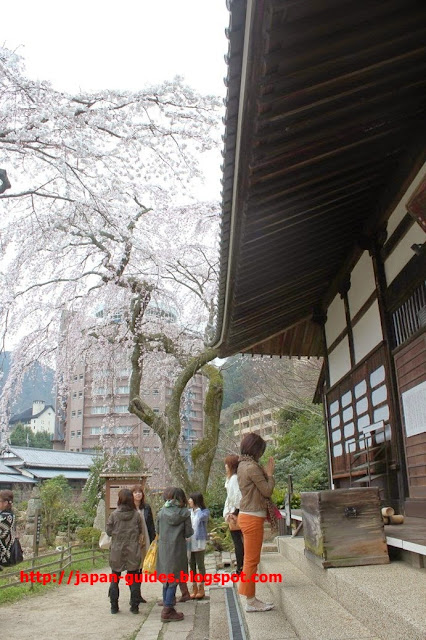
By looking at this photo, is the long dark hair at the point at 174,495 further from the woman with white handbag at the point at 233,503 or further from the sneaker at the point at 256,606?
the sneaker at the point at 256,606

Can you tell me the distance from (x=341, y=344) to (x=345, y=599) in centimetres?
429

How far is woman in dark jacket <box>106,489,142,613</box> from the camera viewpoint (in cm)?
545

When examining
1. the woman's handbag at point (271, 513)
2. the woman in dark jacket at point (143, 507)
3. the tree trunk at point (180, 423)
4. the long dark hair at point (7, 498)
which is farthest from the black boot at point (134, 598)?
the tree trunk at point (180, 423)

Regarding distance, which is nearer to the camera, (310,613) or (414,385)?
(310,613)

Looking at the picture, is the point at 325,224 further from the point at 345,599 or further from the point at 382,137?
the point at 345,599

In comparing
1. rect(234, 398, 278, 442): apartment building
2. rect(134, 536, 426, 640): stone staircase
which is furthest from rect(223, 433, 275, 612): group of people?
rect(234, 398, 278, 442): apartment building

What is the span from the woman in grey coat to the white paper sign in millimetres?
2286

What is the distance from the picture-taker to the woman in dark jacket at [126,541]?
215 inches

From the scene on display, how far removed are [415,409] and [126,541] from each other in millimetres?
3322

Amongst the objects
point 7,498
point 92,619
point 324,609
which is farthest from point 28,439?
point 324,609

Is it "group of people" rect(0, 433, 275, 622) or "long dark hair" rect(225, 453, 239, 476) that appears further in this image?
"long dark hair" rect(225, 453, 239, 476)

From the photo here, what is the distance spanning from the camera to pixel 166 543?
499 centimetres

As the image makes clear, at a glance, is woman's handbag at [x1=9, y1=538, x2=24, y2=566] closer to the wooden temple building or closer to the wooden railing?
the wooden railing

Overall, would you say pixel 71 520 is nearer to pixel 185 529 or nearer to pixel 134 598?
pixel 134 598
